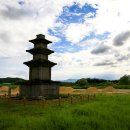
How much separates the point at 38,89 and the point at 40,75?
2304 mm

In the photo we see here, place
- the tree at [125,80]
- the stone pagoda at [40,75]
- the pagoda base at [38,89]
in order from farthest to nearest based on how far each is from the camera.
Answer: the tree at [125,80] < the stone pagoda at [40,75] < the pagoda base at [38,89]

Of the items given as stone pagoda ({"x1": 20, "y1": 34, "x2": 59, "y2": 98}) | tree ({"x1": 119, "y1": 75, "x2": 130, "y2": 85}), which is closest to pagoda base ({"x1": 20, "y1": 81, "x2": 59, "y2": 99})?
stone pagoda ({"x1": 20, "y1": 34, "x2": 59, "y2": 98})

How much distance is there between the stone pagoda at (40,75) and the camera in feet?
121

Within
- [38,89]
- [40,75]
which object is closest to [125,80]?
[40,75]

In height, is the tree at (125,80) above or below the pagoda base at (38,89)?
above

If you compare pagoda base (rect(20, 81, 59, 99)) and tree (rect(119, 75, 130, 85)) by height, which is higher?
tree (rect(119, 75, 130, 85))

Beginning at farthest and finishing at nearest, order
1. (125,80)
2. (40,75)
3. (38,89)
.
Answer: (125,80), (40,75), (38,89)

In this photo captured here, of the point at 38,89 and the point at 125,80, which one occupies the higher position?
the point at 125,80

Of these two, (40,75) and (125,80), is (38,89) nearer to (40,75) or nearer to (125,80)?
(40,75)

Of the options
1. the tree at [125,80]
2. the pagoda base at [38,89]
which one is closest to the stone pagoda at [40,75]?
the pagoda base at [38,89]

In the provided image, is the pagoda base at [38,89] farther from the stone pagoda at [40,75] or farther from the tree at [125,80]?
the tree at [125,80]

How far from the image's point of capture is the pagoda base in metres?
36.4

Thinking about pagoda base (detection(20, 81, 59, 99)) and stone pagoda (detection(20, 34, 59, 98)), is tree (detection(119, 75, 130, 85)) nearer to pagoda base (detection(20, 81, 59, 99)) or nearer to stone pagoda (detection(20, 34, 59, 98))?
stone pagoda (detection(20, 34, 59, 98))

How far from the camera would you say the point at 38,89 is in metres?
36.4
